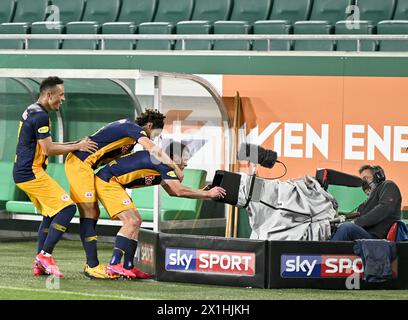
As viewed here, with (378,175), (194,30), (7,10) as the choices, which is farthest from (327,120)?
(7,10)

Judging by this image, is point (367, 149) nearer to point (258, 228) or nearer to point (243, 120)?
point (243, 120)

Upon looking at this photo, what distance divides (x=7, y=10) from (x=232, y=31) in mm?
3985

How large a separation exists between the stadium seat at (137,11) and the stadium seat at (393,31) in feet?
11.7

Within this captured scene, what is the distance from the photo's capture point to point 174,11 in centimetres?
1538

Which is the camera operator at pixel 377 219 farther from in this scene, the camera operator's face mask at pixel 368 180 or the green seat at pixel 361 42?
the green seat at pixel 361 42

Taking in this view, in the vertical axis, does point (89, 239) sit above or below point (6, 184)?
below

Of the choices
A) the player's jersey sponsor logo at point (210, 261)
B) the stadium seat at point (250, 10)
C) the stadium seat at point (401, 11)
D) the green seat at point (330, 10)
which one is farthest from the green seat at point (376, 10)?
the player's jersey sponsor logo at point (210, 261)

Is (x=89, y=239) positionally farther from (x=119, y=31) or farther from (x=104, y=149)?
(x=119, y=31)

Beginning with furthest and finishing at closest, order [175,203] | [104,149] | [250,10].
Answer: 1. [250,10]
2. [175,203]
3. [104,149]

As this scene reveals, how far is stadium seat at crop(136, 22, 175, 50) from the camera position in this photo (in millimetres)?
14305

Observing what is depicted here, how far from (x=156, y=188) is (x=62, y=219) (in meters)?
2.33

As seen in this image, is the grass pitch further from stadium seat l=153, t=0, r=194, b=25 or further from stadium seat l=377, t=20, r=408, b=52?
stadium seat l=153, t=0, r=194, b=25

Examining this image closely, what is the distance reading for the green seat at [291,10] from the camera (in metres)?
14.4
